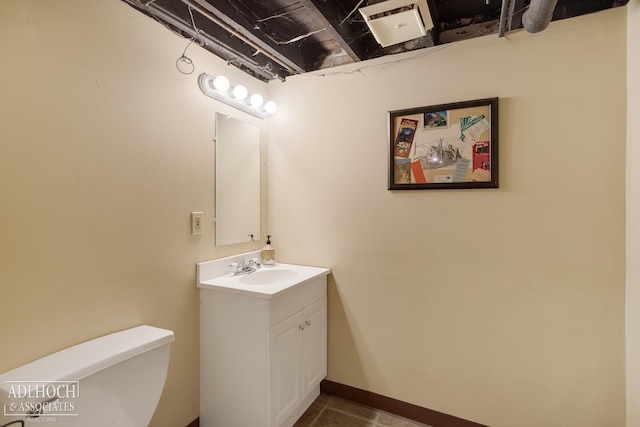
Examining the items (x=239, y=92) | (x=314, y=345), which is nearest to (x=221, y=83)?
(x=239, y=92)

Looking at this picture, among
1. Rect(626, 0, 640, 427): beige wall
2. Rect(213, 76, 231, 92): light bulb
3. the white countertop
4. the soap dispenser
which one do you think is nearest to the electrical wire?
Rect(213, 76, 231, 92): light bulb

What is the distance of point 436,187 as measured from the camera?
1803 mm

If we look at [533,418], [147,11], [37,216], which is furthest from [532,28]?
[37,216]

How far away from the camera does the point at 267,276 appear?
2068mm

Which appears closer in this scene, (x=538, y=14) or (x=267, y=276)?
(x=538, y=14)

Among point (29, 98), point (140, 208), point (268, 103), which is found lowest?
point (140, 208)

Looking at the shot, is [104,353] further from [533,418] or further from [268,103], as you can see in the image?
[533,418]

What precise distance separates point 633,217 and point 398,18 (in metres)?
1.42

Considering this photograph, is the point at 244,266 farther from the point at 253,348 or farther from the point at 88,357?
the point at 88,357

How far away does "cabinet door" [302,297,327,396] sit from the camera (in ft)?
6.23

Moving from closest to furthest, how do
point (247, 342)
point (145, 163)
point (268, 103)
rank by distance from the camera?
point (145, 163), point (247, 342), point (268, 103)

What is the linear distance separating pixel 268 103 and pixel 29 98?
1.32 m

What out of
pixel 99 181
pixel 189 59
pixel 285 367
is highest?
pixel 189 59

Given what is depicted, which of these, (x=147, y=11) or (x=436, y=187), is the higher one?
(x=147, y=11)
